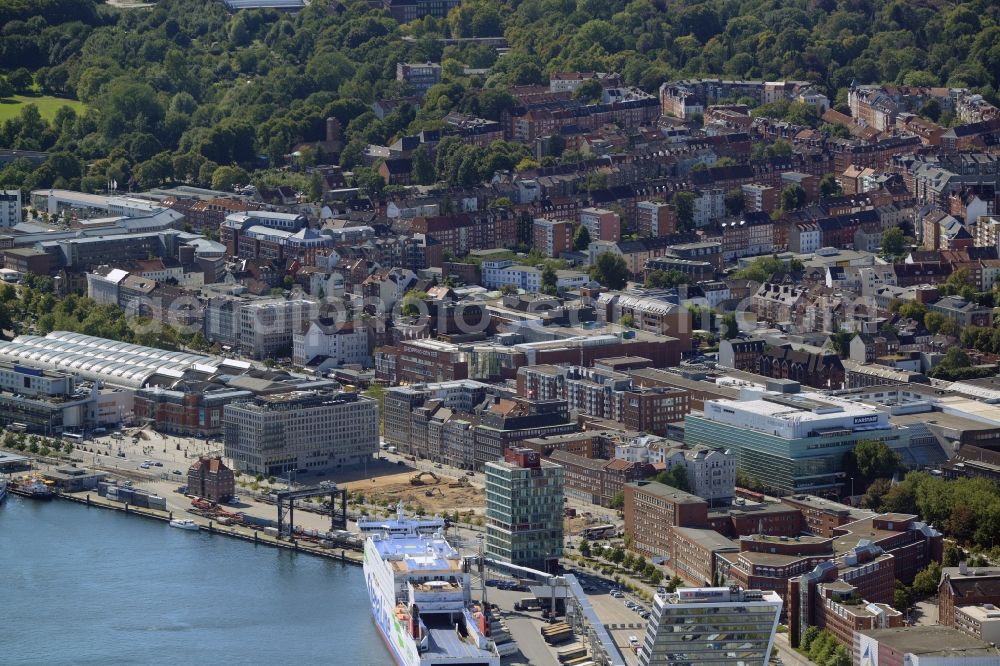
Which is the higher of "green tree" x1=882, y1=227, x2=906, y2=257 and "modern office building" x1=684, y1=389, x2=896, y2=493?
"green tree" x1=882, y1=227, x2=906, y2=257

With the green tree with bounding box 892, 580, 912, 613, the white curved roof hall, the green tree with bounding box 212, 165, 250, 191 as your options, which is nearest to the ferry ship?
the green tree with bounding box 892, 580, 912, 613

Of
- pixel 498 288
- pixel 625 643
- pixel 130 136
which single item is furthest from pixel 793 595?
pixel 130 136

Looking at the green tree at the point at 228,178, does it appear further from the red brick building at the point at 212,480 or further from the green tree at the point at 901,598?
Answer: the green tree at the point at 901,598

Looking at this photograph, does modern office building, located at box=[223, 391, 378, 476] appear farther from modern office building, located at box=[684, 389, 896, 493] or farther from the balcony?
the balcony

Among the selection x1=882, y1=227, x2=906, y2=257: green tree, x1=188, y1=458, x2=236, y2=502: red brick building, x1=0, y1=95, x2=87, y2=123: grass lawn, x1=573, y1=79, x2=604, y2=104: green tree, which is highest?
x1=573, y1=79, x2=604, y2=104: green tree

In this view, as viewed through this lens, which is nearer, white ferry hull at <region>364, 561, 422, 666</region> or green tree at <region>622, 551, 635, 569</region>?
white ferry hull at <region>364, 561, 422, 666</region>

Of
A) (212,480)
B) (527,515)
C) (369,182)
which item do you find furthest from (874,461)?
(369,182)

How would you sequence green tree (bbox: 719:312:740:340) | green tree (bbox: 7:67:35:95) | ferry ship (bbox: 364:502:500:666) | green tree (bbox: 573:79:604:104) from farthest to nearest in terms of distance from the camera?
green tree (bbox: 7:67:35:95), green tree (bbox: 573:79:604:104), green tree (bbox: 719:312:740:340), ferry ship (bbox: 364:502:500:666)
